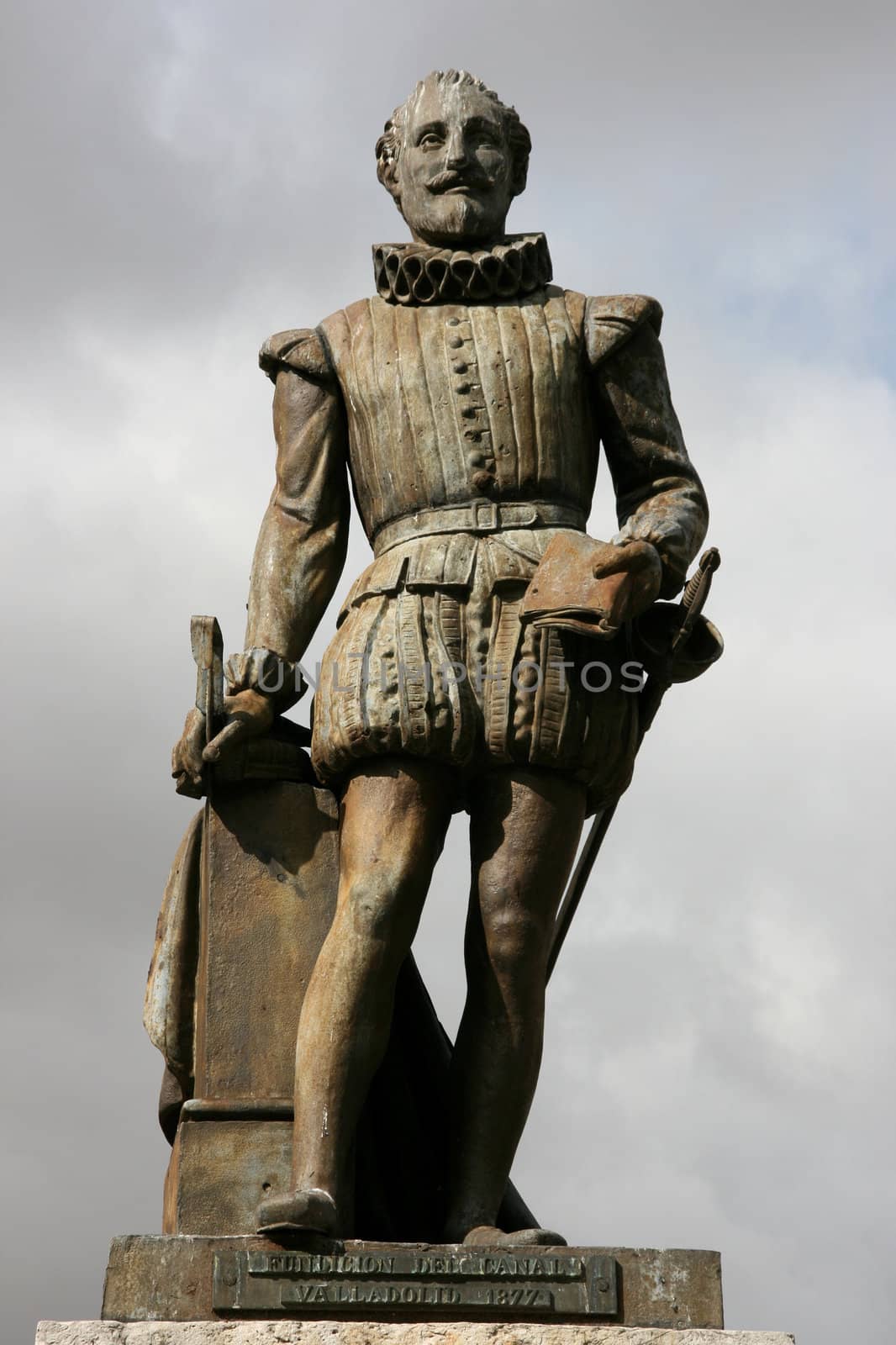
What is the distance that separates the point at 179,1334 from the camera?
907 cm

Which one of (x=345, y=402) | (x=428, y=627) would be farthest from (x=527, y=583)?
(x=345, y=402)

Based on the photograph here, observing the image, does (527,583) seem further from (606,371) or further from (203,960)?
(203,960)

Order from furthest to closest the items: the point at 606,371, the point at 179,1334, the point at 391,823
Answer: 1. the point at 606,371
2. the point at 391,823
3. the point at 179,1334

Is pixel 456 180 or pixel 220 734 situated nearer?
pixel 220 734

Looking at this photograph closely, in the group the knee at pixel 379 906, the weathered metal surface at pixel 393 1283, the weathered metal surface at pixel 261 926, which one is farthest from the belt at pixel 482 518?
the weathered metal surface at pixel 393 1283

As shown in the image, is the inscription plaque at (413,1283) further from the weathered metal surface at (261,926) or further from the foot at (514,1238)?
the weathered metal surface at (261,926)

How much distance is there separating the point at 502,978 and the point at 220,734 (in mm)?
1360

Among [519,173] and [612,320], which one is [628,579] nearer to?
[612,320]

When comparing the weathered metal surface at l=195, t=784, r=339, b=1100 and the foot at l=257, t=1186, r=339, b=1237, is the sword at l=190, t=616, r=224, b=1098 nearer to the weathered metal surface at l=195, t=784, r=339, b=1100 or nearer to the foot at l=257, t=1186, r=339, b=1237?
the weathered metal surface at l=195, t=784, r=339, b=1100

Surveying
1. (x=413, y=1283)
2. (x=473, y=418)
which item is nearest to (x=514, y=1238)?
(x=413, y=1283)

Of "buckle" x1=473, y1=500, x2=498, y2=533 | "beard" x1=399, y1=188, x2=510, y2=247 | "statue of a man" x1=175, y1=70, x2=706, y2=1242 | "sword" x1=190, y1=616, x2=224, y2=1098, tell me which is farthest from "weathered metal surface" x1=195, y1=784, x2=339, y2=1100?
"beard" x1=399, y1=188, x2=510, y2=247

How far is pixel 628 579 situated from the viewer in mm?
9867

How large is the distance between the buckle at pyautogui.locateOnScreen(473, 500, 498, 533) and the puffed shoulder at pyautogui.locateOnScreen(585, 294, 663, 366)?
2.38ft

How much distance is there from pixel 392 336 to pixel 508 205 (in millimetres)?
786
